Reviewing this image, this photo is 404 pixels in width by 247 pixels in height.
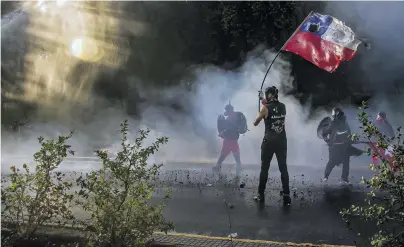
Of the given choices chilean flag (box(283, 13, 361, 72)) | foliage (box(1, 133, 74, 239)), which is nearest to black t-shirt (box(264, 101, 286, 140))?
chilean flag (box(283, 13, 361, 72))

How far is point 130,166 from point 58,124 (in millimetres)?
13570

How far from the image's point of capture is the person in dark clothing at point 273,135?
654 cm

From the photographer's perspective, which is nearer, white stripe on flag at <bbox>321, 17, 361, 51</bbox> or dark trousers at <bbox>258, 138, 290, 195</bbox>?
dark trousers at <bbox>258, 138, 290, 195</bbox>

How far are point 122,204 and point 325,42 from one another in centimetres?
514

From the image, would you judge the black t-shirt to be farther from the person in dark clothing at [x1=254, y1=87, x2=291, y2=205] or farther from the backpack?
the backpack

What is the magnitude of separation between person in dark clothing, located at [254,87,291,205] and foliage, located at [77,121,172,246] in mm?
3184

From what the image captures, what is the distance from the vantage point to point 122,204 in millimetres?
3529

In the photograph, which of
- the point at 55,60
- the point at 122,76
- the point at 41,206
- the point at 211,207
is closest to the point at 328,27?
the point at 211,207

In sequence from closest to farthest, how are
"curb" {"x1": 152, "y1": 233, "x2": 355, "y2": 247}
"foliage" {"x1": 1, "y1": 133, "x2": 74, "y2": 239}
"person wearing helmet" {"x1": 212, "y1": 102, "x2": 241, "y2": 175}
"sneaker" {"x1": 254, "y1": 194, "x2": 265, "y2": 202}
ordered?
"foliage" {"x1": 1, "y1": 133, "x2": 74, "y2": 239} → "curb" {"x1": 152, "y1": 233, "x2": 355, "y2": 247} → "sneaker" {"x1": 254, "y1": 194, "x2": 265, "y2": 202} → "person wearing helmet" {"x1": 212, "y1": 102, "x2": 241, "y2": 175}

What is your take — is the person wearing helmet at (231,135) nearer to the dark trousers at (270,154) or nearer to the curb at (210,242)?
the dark trousers at (270,154)

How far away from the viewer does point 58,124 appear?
53.5 feet

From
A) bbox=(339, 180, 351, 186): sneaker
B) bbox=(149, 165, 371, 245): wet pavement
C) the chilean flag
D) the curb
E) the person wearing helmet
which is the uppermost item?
the chilean flag

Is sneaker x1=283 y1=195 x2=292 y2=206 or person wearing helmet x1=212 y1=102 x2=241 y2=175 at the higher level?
person wearing helmet x1=212 y1=102 x2=241 y2=175

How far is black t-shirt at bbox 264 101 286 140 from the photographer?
6.54 metres
